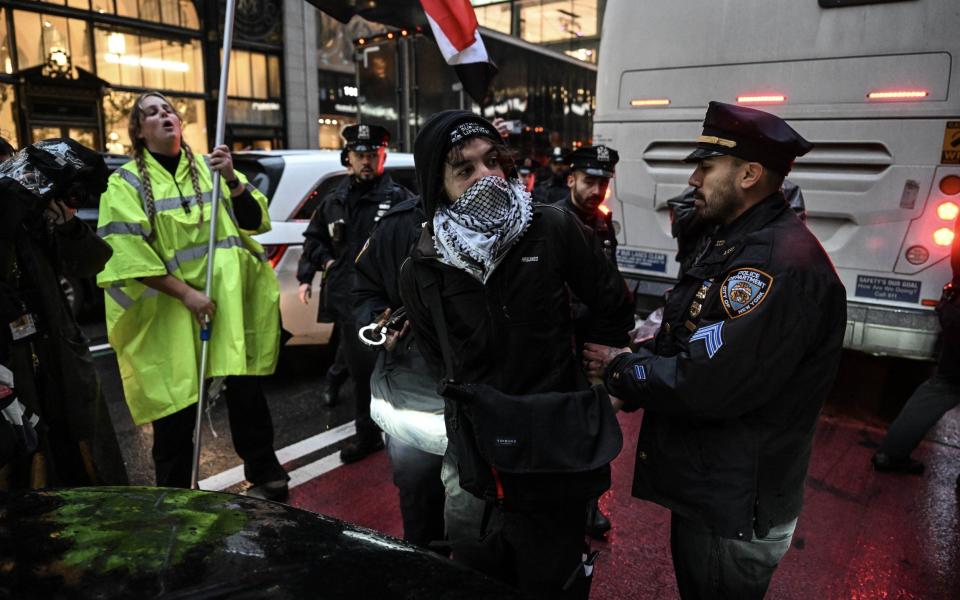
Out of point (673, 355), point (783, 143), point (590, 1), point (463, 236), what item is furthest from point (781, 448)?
point (590, 1)

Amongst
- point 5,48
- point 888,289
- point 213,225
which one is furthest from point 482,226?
point 5,48

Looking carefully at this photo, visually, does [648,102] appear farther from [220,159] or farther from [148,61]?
[148,61]

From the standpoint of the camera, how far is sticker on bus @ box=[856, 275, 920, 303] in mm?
4543

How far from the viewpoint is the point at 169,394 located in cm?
332

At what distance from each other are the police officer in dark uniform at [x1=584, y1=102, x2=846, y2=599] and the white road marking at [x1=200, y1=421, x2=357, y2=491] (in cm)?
263

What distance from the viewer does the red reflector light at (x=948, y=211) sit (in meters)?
4.28

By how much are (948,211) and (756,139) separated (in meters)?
3.33

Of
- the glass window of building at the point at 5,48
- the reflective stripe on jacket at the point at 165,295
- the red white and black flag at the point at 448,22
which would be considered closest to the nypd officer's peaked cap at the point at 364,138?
the red white and black flag at the point at 448,22

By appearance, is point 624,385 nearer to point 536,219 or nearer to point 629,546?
point 536,219

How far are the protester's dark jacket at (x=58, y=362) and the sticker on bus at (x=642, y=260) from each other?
4.09m

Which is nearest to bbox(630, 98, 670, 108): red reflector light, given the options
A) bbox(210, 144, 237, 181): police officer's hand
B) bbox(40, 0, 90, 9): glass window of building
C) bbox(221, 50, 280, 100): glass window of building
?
bbox(210, 144, 237, 181): police officer's hand

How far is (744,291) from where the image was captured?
1.75m

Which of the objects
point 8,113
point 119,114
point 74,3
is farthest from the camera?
point 119,114

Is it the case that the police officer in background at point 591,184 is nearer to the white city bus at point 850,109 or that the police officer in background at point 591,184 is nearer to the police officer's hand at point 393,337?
the white city bus at point 850,109
